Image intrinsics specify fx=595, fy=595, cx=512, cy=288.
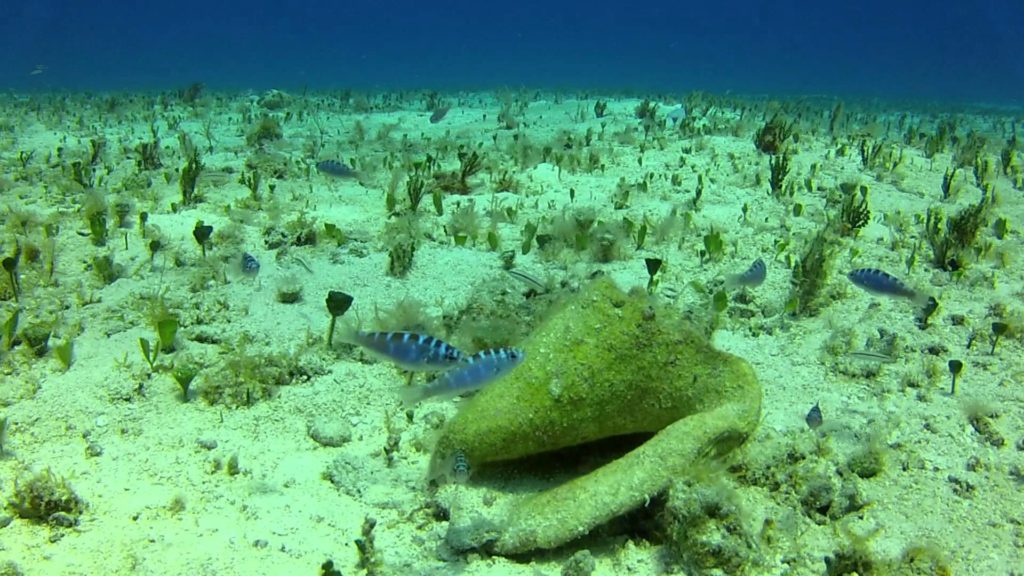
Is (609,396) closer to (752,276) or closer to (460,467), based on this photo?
(460,467)

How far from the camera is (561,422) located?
4.19 meters

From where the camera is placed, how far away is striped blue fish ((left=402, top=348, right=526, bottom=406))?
387 cm

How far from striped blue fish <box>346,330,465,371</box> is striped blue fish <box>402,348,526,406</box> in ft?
0.97

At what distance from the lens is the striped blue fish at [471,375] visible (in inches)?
152

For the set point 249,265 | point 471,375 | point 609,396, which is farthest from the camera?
point 249,265

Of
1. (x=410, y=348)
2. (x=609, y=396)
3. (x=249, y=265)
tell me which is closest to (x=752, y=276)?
(x=609, y=396)

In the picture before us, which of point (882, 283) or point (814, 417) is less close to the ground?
point (882, 283)

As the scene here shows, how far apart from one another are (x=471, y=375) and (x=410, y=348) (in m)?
0.63

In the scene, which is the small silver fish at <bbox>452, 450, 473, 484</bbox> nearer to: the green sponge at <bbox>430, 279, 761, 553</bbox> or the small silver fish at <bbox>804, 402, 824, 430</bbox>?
the green sponge at <bbox>430, 279, 761, 553</bbox>

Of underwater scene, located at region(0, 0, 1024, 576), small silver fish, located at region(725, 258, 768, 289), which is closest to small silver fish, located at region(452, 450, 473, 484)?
underwater scene, located at region(0, 0, 1024, 576)

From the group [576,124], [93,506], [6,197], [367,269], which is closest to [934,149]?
[576,124]

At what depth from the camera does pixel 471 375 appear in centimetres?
389

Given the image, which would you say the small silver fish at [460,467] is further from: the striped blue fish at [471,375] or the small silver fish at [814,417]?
the small silver fish at [814,417]

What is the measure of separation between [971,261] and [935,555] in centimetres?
598
